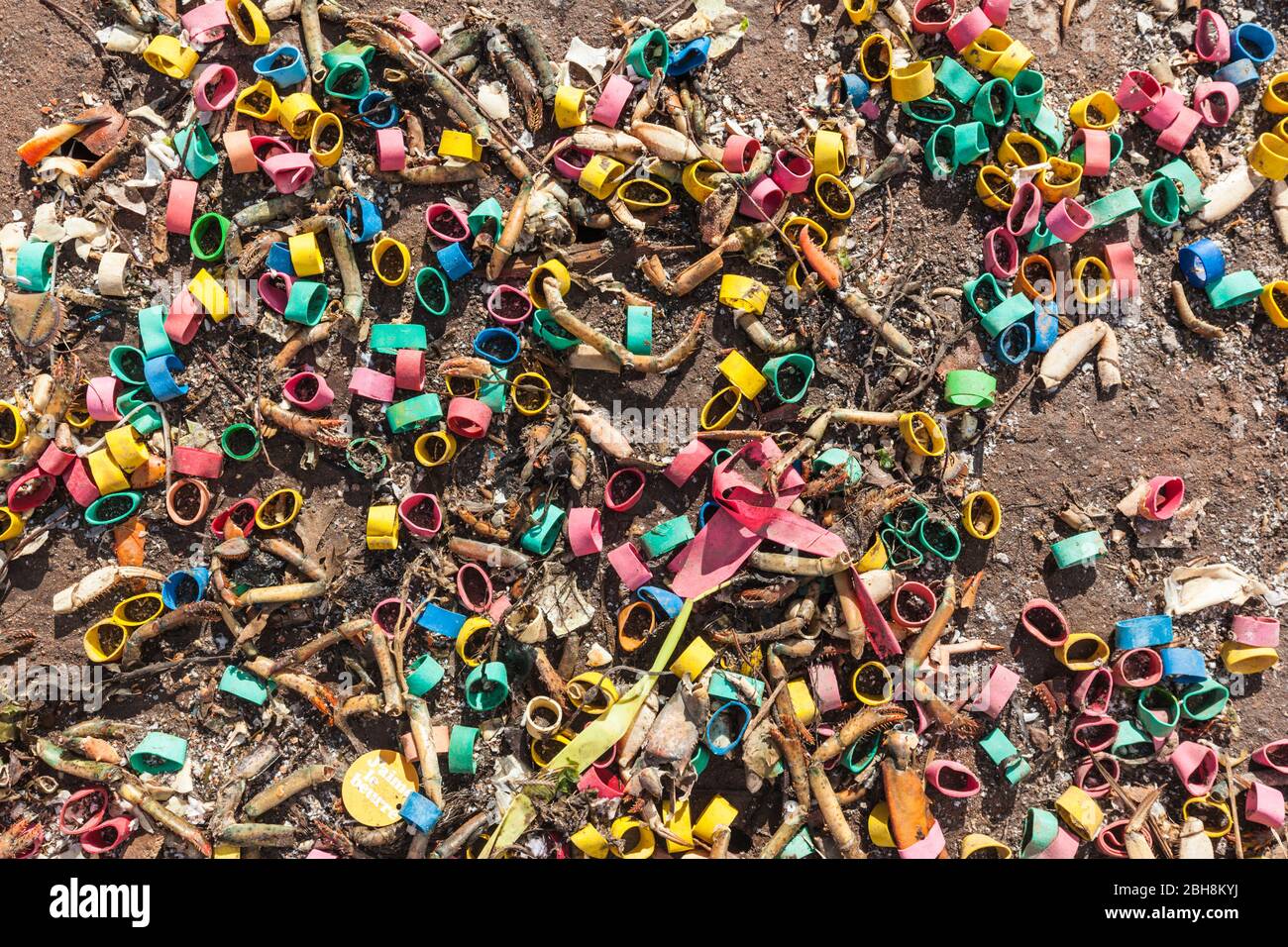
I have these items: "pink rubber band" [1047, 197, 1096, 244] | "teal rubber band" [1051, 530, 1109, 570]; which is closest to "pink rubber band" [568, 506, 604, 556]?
"teal rubber band" [1051, 530, 1109, 570]

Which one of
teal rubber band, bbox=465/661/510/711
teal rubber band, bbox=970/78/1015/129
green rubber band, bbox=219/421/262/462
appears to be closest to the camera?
teal rubber band, bbox=465/661/510/711

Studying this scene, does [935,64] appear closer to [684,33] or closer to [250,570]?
[684,33]

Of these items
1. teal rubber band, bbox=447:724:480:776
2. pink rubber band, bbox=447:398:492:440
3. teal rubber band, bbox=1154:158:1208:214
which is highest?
teal rubber band, bbox=1154:158:1208:214

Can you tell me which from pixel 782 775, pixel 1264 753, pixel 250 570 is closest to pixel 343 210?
pixel 250 570

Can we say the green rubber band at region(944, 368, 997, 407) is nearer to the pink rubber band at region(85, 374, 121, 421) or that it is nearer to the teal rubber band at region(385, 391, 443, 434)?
the teal rubber band at region(385, 391, 443, 434)

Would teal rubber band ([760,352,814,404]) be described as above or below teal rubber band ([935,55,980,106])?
below

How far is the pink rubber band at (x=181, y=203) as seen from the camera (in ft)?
13.0

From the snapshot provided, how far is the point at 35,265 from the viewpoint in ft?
12.9

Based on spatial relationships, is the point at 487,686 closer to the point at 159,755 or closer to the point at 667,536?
the point at 667,536

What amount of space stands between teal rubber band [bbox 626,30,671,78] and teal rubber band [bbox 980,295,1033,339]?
1892 mm

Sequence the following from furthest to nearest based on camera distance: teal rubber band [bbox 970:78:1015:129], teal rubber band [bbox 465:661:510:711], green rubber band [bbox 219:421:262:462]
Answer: teal rubber band [bbox 970:78:1015:129] → green rubber band [bbox 219:421:262:462] → teal rubber band [bbox 465:661:510:711]

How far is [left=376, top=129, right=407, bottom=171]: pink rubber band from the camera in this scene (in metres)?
3.96

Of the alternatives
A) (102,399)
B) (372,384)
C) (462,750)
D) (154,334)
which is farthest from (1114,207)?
(102,399)

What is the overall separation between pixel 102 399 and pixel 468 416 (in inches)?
66.4
